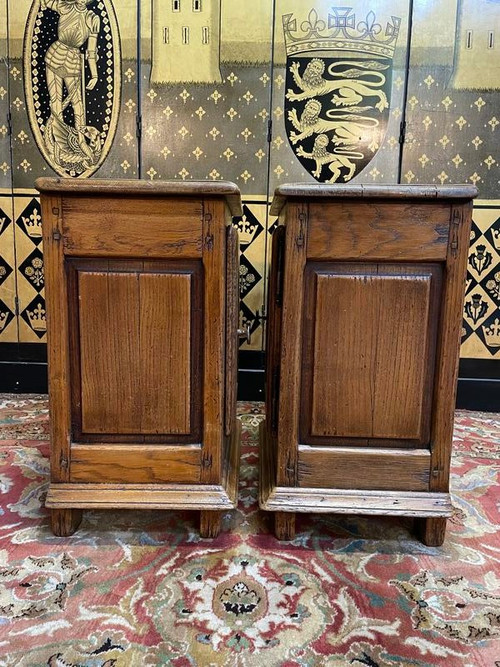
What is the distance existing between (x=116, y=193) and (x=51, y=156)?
1731 millimetres

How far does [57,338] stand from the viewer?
1282 mm

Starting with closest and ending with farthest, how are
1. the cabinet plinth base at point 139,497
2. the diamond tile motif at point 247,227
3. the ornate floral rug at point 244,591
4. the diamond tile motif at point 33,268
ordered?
the ornate floral rug at point 244,591 < the cabinet plinth base at point 139,497 < the diamond tile motif at point 247,227 < the diamond tile motif at point 33,268

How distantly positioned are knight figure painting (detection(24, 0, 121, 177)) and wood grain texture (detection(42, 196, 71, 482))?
1.58 meters

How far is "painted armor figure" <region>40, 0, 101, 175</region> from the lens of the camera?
100 inches

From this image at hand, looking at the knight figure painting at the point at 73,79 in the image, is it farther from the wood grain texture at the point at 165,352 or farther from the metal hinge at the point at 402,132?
the wood grain texture at the point at 165,352

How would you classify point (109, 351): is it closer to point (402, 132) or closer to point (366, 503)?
point (366, 503)

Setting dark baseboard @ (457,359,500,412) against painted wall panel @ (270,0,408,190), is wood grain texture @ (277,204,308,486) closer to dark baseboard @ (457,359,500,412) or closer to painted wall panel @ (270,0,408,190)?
painted wall panel @ (270,0,408,190)

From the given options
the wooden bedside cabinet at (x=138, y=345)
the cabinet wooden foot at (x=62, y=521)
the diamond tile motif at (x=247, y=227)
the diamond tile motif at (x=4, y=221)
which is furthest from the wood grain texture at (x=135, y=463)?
the diamond tile motif at (x=4, y=221)

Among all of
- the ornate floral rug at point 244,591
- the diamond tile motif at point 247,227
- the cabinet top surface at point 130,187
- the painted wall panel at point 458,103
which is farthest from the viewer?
the diamond tile motif at point 247,227

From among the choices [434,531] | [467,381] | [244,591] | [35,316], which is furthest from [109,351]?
[467,381]

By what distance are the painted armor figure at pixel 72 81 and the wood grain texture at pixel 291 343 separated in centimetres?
181

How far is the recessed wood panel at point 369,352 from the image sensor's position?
1.30 meters

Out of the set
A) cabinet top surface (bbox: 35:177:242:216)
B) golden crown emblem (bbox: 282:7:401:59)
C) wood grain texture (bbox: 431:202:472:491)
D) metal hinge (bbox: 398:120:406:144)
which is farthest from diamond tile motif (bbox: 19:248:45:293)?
wood grain texture (bbox: 431:202:472:491)

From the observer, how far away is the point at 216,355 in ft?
4.27
